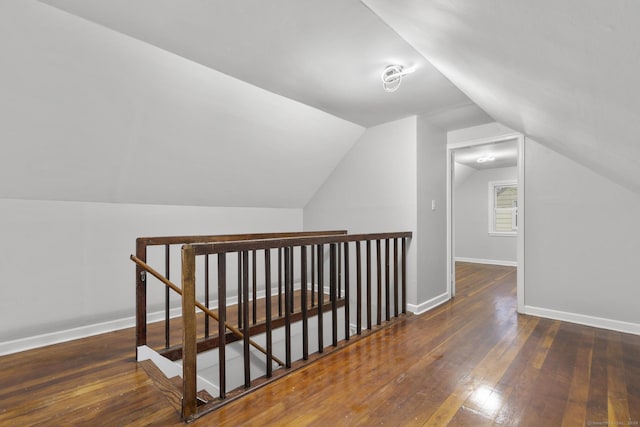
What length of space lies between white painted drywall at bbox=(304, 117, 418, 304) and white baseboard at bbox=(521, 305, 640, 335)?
3.91 feet

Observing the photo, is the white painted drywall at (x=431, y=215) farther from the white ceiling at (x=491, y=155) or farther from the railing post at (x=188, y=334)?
the railing post at (x=188, y=334)

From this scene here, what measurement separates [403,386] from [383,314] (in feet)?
4.98

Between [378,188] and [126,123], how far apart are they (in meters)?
2.53

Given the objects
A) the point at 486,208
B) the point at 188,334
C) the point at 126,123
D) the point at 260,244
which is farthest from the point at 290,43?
the point at 486,208

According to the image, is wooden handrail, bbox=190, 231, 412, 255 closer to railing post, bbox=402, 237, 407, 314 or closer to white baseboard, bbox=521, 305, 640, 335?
railing post, bbox=402, 237, 407, 314

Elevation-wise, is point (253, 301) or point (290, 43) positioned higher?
point (290, 43)

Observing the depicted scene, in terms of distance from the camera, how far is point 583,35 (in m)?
0.63

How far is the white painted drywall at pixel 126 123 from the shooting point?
5.74ft

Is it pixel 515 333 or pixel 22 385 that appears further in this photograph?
pixel 515 333

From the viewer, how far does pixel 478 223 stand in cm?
668

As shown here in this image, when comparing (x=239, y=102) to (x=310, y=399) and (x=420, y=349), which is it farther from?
(x=420, y=349)

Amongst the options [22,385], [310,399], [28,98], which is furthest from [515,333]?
[28,98]

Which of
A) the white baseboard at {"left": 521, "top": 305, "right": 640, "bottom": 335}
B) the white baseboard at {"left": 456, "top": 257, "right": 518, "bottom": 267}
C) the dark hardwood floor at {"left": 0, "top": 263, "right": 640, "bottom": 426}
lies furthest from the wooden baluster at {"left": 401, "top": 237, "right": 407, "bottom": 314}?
the white baseboard at {"left": 456, "top": 257, "right": 518, "bottom": 267}

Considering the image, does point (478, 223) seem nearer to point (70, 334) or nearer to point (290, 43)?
point (290, 43)
